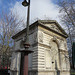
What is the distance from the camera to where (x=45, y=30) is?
13.6 meters

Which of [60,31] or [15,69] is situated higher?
[60,31]

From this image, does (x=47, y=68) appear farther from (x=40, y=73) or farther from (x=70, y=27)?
(x=70, y=27)

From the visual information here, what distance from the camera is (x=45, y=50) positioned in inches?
497

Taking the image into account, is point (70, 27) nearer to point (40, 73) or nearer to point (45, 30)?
point (45, 30)

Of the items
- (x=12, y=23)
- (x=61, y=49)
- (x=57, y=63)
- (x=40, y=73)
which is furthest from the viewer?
(x=12, y=23)

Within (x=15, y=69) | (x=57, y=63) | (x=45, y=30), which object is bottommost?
(x=15, y=69)

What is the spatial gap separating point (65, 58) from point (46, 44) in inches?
202

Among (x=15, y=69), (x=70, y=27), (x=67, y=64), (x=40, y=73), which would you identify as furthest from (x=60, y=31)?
(x=15, y=69)

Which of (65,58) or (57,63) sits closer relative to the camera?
(57,63)

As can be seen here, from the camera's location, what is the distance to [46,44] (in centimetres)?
1305

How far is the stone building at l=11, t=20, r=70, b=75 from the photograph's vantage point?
38.4 feet

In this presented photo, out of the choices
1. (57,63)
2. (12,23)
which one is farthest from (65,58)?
(12,23)

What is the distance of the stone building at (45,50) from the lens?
38.4 ft

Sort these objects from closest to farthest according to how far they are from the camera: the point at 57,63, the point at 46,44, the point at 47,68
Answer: the point at 47,68, the point at 46,44, the point at 57,63
